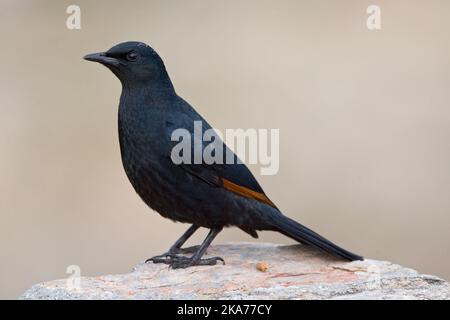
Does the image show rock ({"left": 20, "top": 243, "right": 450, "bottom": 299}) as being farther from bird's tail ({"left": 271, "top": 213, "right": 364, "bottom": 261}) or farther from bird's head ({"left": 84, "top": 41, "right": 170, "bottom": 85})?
bird's head ({"left": 84, "top": 41, "right": 170, "bottom": 85})

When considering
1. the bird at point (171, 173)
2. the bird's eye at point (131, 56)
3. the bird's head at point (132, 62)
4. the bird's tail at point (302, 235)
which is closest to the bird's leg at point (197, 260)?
the bird at point (171, 173)

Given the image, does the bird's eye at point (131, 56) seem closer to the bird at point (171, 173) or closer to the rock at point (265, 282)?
the bird at point (171, 173)

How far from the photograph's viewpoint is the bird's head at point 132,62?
17.9 ft

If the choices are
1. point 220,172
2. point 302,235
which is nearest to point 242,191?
point 220,172

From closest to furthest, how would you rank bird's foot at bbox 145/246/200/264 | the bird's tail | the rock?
the rock → the bird's tail → bird's foot at bbox 145/246/200/264

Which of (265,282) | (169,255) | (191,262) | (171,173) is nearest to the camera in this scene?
(265,282)

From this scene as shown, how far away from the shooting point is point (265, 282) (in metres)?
5.02

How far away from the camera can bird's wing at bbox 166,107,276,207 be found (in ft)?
17.7

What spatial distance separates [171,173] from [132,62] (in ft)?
2.44

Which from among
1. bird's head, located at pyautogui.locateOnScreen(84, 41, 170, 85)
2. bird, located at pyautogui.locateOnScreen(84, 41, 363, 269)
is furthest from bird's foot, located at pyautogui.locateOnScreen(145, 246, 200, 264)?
bird's head, located at pyautogui.locateOnScreen(84, 41, 170, 85)

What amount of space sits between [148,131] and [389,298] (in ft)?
5.73

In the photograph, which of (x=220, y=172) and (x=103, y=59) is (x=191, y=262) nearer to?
(x=220, y=172)

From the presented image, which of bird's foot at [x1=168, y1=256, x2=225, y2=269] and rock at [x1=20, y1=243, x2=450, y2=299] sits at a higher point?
bird's foot at [x1=168, y1=256, x2=225, y2=269]
